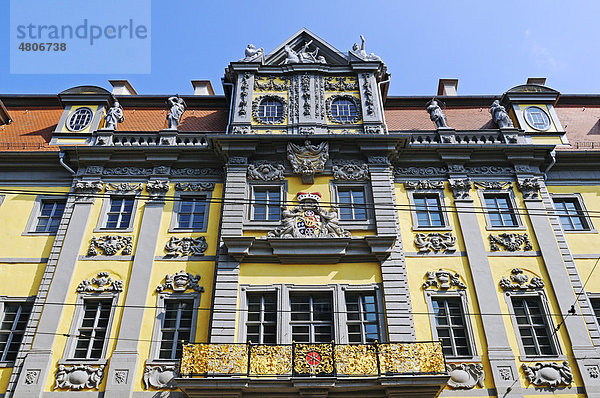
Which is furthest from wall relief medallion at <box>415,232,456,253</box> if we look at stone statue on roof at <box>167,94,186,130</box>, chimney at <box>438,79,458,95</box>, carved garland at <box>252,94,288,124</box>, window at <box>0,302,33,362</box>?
window at <box>0,302,33,362</box>

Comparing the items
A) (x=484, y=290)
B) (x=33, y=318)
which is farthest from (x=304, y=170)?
(x=33, y=318)

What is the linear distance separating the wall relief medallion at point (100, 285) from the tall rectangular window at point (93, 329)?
1.14 feet

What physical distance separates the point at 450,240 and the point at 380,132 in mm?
5197

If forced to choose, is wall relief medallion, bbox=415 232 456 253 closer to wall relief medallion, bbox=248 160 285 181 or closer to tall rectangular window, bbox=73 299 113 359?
wall relief medallion, bbox=248 160 285 181

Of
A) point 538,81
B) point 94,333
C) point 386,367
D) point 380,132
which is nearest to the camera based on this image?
point 386,367

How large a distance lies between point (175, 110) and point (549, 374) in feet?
56.4

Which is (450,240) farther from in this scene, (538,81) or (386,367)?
(538,81)

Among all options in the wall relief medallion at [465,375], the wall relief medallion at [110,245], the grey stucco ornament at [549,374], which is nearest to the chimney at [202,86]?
the wall relief medallion at [110,245]

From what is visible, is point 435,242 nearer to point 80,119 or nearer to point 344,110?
point 344,110

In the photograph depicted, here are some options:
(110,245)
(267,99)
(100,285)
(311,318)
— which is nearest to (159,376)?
(100,285)

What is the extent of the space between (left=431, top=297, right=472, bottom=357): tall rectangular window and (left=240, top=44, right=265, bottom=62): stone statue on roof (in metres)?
13.3

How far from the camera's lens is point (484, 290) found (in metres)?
16.2

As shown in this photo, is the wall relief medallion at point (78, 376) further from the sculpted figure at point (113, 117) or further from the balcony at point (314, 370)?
the sculpted figure at point (113, 117)

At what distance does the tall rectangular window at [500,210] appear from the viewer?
1808 centimetres
